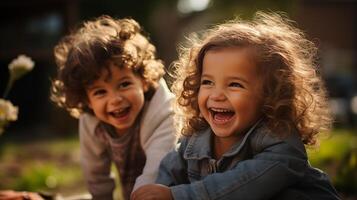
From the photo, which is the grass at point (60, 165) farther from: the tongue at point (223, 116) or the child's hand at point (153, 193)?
the child's hand at point (153, 193)

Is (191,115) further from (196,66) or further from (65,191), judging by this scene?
(65,191)

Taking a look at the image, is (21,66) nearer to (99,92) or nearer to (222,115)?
(99,92)

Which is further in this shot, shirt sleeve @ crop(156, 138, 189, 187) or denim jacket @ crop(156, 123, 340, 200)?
shirt sleeve @ crop(156, 138, 189, 187)

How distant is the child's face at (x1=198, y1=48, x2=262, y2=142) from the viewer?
1968 mm

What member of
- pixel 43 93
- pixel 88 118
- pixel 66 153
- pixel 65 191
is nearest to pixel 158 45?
pixel 43 93

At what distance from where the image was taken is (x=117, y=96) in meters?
2.56

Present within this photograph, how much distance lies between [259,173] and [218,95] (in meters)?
0.29

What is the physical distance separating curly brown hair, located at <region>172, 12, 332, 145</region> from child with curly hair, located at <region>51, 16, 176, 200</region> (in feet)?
1.34

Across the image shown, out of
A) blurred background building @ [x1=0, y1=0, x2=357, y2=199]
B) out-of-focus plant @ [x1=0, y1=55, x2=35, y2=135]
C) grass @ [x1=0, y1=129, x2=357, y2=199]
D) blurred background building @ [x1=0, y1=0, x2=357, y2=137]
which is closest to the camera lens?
out-of-focus plant @ [x1=0, y1=55, x2=35, y2=135]

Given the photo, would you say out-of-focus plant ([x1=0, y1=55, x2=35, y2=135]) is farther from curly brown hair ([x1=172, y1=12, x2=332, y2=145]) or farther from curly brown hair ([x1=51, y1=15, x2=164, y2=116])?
curly brown hair ([x1=172, y1=12, x2=332, y2=145])

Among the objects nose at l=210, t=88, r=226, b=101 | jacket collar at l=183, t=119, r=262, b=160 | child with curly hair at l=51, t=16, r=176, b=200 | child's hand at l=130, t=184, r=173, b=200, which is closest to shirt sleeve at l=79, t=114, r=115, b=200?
child with curly hair at l=51, t=16, r=176, b=200

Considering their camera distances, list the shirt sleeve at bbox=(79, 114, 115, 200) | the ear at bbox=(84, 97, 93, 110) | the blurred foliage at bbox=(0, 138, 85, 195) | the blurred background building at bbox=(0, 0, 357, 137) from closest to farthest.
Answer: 1. the ear at bbox=(84, 97, 93, 110)
2. the shirt sleeve at bbox=(79, 114, 115, 200)
3. the blurred foliage at bbox=(0, 138, 85, 195)
4. the blurred background building at bbox=(0, 0, 357, 137)

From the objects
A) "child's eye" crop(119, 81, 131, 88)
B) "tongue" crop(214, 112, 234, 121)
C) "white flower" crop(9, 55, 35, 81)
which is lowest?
"child's eye" crop(119, 81, 131, 88)

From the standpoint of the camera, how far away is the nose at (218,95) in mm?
1987
